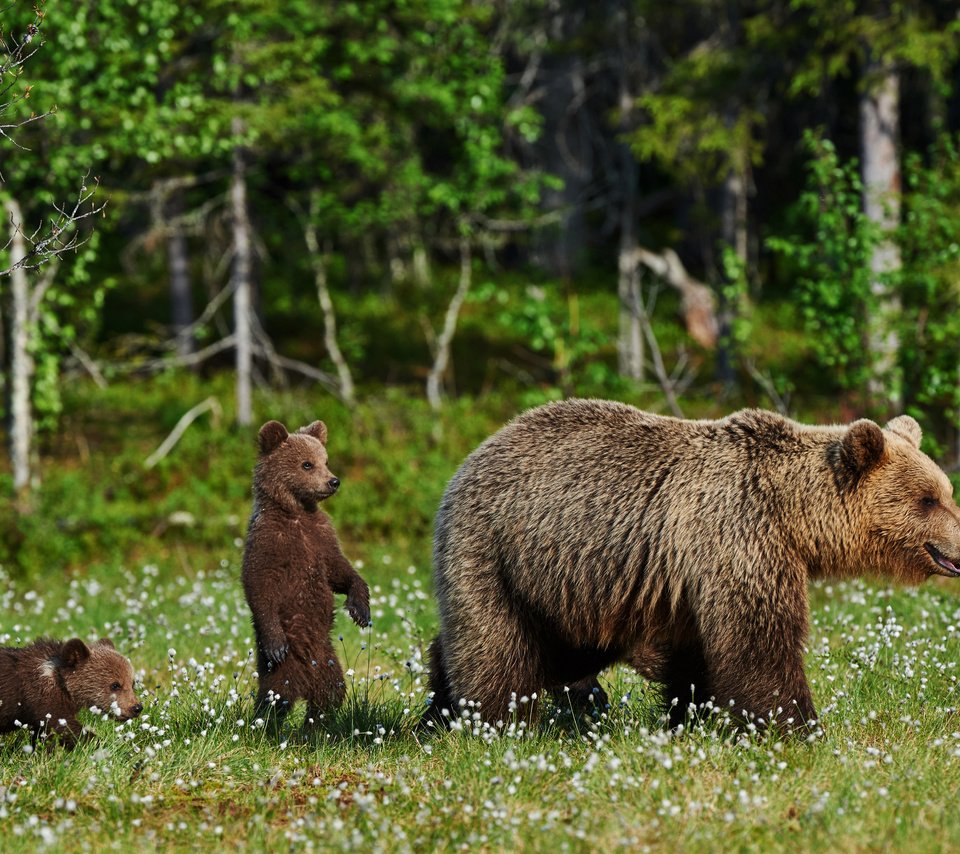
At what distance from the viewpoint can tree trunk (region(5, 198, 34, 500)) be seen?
51.2ft

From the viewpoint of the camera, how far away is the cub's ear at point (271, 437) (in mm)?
7137

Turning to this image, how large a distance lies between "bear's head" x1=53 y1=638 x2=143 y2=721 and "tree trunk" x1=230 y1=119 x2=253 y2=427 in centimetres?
1231

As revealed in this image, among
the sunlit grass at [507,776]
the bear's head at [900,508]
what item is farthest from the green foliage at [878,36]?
the sunlit grass at [507,776]

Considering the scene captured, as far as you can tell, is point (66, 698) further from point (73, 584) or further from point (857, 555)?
point (73, 584)

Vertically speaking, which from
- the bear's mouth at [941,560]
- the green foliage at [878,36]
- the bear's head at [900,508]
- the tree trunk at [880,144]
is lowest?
the bear's mouth at [941,560]

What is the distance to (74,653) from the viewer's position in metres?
6.66

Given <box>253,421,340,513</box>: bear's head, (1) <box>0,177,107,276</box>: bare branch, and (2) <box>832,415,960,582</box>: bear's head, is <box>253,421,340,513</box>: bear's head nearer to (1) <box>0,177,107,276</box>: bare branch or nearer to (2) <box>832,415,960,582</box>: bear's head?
(1) <box>0,177,107,276</box>: bare branch

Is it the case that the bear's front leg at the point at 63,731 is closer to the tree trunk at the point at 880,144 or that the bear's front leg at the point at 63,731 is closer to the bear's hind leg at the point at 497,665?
the bear's hind leg at the point at 497,665

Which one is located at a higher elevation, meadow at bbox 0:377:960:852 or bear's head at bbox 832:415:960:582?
bear's head at bbox 832:415:960:582

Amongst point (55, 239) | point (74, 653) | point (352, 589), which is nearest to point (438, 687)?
point (352, 589)

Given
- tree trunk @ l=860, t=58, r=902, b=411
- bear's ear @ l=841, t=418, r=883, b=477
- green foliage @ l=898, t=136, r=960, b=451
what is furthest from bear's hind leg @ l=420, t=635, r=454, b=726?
tree trunk @ l=860, t=58, r=902, b=411

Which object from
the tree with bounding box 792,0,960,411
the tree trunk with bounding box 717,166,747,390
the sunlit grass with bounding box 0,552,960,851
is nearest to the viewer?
the sunlit grass with bounding box 0,552,960,851

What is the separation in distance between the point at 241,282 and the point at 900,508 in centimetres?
1387

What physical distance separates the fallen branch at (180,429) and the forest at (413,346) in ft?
0.35
